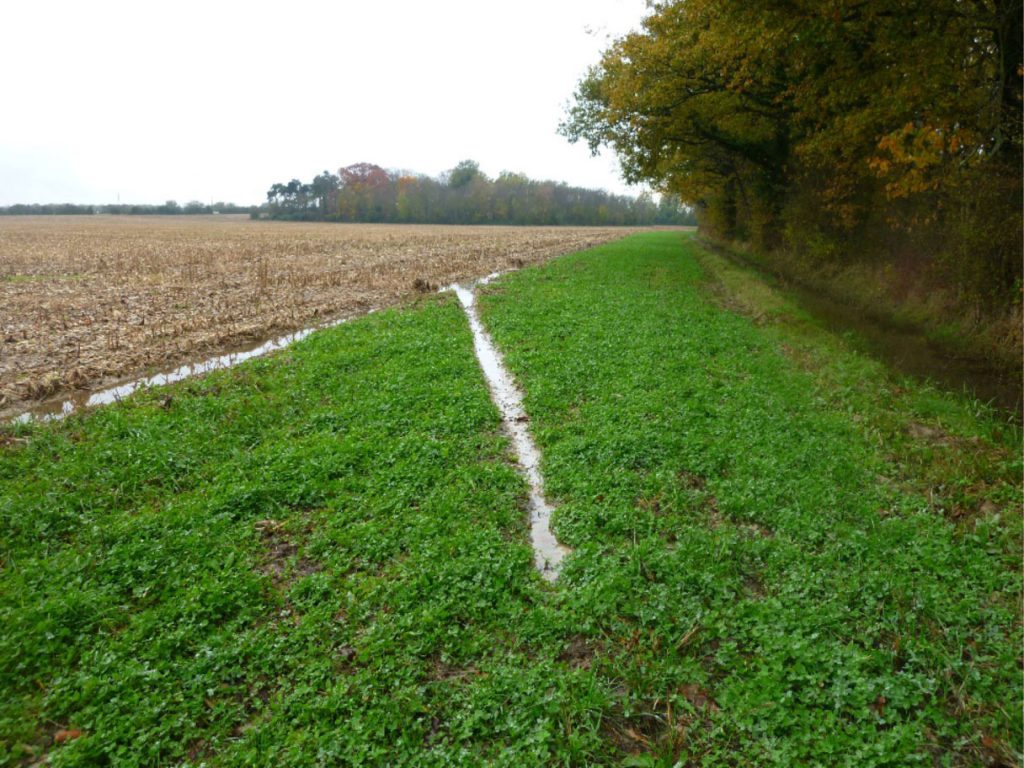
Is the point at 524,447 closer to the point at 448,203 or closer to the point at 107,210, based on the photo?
the point at 448,203

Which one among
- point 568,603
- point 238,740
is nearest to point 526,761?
point 568,603

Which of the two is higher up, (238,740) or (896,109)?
(896,109)

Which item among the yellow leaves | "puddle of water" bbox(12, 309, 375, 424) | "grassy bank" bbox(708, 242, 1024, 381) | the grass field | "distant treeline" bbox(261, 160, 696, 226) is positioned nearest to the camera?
the grass field

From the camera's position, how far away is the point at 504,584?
479 cm

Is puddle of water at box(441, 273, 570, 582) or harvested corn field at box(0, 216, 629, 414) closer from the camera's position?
puddle of water at box(441, 273, 570, 582)

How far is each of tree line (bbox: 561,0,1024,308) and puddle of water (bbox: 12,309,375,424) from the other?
1320 cm

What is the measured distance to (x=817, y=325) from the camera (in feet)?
47.0

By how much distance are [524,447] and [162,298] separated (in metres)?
14.4

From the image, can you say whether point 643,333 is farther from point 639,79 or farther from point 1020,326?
Result: point 639,79

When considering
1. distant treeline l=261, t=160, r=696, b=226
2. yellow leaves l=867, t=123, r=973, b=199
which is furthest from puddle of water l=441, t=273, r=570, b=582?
distant treeline l=261, t=160, r=696, b=226

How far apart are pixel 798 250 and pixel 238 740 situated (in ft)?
90.6

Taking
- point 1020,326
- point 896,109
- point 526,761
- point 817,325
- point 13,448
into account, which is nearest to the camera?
point 526,761

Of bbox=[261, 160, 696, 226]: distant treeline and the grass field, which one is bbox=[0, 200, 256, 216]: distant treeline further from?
the grass field

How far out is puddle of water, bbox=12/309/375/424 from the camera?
843 cm
